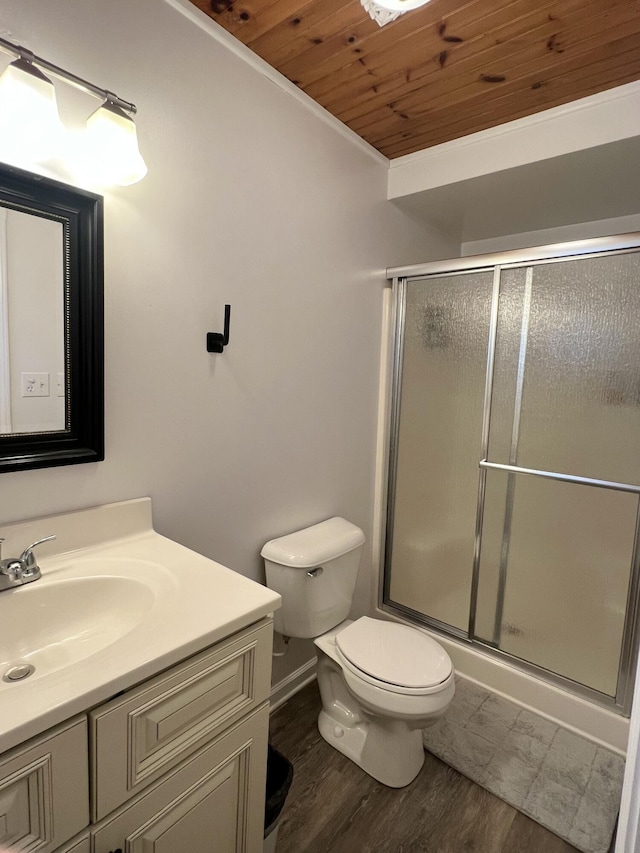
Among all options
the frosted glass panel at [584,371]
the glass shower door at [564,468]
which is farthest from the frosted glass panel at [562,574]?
the frosted glass panel at [584,371]

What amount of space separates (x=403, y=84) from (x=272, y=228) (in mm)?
657

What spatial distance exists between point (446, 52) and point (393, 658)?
194 cm

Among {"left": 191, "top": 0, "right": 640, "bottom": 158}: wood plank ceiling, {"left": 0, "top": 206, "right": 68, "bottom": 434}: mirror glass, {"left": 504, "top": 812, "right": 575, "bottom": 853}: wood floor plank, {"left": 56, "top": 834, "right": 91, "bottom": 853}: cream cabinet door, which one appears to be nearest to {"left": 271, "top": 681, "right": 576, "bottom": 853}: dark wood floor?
{"left": 504, "top": 812, "right": 575, "bottom": 853}: wood floor plank

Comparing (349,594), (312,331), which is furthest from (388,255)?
(349,594)

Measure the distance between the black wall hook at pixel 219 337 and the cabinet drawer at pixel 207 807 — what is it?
0.99m

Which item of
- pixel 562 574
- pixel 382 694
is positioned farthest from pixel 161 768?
pixel 562 574

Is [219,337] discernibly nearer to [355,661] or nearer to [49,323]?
[49,323]

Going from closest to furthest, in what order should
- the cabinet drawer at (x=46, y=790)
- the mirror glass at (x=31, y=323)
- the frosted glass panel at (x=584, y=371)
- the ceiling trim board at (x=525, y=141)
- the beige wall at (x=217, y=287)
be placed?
the cabinet drawer at (x=46, y=790) < the mirror glass at (x=31, y=323) < the beige wall at (x=217, y=287) < the ceiling trim board at (x=525, y=141) < the frosted glass panel at (x=584, y=371)

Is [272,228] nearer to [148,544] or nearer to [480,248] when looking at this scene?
[148,544]

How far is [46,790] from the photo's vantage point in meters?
0.69

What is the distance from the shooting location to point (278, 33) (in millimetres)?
1374

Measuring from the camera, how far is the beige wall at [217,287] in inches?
46.6

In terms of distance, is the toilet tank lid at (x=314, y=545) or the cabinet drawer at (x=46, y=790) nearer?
the cabinet drawer at (x=46, y=790)

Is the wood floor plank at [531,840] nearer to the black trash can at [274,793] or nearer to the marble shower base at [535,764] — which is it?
the marble shower base at [535,764]
